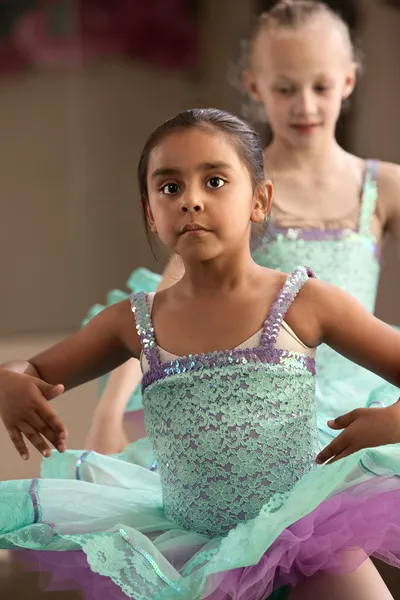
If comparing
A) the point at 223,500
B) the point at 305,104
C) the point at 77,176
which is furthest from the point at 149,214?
the point at 77,176

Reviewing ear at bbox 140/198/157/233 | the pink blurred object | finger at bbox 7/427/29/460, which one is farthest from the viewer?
the pink blurred object

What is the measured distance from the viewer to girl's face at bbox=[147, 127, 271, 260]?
3.58 ft

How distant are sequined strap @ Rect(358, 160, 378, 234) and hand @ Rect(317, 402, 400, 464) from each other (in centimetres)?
63

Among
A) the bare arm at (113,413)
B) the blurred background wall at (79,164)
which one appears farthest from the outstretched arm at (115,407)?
the blurred background wall at (79,164)

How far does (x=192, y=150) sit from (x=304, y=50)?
0.56 m

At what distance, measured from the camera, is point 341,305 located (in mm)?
1128

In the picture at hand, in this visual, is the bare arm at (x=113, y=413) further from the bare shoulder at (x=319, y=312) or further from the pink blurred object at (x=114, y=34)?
the pink blurred object at (x=114, y=34)

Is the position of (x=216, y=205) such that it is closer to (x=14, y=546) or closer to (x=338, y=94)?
(x=14, y=546)

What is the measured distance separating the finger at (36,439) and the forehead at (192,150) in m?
0.29

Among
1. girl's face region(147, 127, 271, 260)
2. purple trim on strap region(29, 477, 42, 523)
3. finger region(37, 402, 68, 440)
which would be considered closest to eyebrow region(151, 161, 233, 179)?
A: girl's face region(147, 127, 271, 260)

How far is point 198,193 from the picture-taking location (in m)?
1.09

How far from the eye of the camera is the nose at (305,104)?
5.18ft

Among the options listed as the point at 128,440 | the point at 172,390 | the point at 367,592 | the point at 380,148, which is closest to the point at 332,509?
the point at 367,592

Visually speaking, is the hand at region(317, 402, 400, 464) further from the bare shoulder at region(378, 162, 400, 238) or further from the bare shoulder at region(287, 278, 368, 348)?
the bare shoulder at region(378, 162, 400, 238)
